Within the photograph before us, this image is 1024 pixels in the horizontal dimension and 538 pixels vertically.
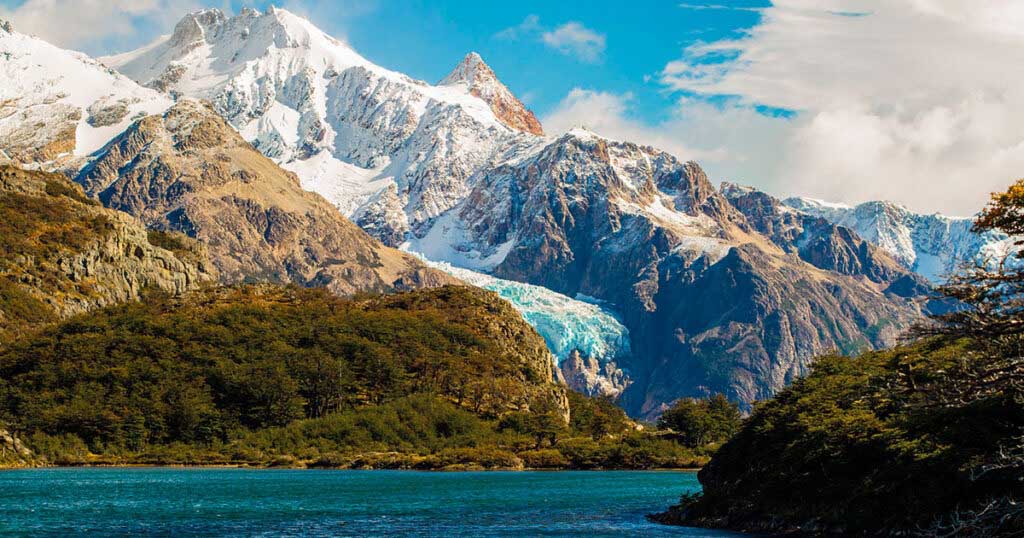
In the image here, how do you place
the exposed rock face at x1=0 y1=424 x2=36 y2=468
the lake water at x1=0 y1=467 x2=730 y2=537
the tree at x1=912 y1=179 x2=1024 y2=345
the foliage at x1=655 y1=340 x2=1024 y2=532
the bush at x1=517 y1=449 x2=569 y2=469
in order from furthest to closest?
the bush at x1=517 y1=449 x2=569 y2=469
the exposed rock face at x1=0 y1=424 x2=36 y2=468
the lake water at x1=0 y1=467 x2=730 y2=537
the foliage at x1=655 y1=340 x2=1024 y2=532
the tree at x1=912 y1=179 x2=1024 y2=345

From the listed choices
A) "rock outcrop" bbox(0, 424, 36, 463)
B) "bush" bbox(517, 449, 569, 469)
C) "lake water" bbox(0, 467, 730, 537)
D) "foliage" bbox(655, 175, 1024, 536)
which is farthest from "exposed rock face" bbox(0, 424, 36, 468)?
"foliage" bbox(655, 175, 1024, 536)

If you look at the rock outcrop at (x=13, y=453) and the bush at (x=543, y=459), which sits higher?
the rock outcrop at (x=13, y=453)

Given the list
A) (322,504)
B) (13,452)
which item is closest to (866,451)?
(322,504)

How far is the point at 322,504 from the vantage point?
100 metres

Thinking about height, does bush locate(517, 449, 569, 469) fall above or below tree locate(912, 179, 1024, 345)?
below

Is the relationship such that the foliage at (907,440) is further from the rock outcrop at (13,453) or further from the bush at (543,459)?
the rock outcrop at (13,453)

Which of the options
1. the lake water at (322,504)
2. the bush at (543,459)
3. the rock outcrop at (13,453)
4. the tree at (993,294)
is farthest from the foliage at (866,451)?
the rock outcrop at (13,453)

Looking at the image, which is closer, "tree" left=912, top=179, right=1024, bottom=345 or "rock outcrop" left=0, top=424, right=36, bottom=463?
"tree" left=912, top=179, right=1024, bottom=345

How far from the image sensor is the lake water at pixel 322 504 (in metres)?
78.0

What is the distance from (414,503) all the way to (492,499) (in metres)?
10.1

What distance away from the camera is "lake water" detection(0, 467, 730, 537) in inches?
3071

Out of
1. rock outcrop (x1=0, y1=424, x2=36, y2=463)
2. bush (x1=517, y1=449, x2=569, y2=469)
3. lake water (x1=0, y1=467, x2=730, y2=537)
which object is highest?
rock outcrop (x1=0, y1=424, x2=36, y2=463)

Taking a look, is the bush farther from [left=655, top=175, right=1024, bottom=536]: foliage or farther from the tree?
the tree

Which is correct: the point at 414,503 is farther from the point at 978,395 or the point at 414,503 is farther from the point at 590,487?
the point at 978,395
